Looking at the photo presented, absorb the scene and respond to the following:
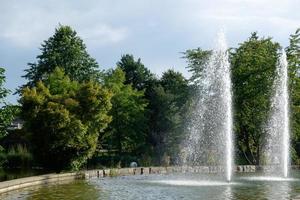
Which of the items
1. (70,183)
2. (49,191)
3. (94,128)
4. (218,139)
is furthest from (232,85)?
(49,191)

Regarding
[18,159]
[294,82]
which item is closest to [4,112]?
[18,159]

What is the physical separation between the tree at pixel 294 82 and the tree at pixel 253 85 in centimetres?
153

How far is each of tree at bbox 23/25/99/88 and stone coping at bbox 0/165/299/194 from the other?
104 ft

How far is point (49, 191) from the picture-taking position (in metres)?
21.5

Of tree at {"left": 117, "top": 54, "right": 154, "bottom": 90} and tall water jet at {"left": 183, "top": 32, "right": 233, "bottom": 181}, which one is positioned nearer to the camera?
tall water jet at {"left": 183, "top": 32, "right": 233, "bottom": 181}

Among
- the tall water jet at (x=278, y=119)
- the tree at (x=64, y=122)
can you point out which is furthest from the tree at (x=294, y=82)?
the tree at (x=64, y=122)

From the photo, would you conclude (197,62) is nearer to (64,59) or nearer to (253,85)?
(253,85)

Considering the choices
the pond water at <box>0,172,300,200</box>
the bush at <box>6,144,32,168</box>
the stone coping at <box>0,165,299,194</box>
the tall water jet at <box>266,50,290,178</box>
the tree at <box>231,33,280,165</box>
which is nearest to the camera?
the pond water at <box>0,172,300,200</box>

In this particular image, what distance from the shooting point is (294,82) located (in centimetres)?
4578

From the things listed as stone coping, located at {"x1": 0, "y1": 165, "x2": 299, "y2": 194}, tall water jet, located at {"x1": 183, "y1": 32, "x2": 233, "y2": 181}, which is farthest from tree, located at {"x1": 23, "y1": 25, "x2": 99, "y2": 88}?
stone coping, located at {"x1": 0, "y1": 165, "x2": 299, "y2": 194}

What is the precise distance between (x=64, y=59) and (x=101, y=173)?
126 feet

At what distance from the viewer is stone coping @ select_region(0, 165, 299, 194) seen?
72.2 feet

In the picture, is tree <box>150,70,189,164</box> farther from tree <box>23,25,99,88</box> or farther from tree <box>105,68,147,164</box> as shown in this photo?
tree <box>23,25,99,88</box>

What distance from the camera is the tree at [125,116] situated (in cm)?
5175
